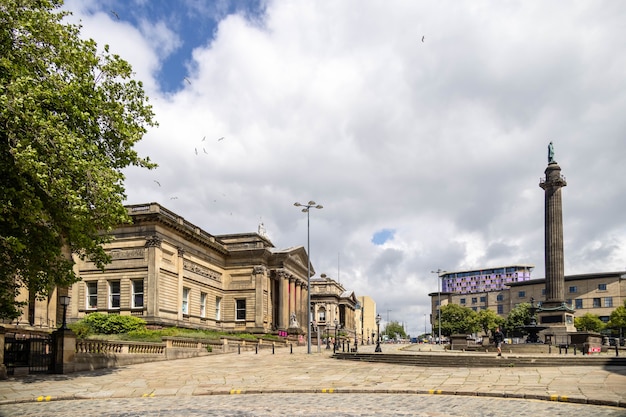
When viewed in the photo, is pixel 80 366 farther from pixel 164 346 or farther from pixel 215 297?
pixel 215 297

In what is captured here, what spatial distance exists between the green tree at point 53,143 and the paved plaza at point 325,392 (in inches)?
189

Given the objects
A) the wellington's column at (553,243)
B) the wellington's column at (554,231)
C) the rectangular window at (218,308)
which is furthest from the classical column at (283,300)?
the wellington's column at (554,231)

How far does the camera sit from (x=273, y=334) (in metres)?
67.9

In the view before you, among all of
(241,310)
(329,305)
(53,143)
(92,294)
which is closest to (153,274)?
(92,294)

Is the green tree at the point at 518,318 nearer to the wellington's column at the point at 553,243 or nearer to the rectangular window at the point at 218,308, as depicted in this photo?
the wellington's column at the point at 553,243

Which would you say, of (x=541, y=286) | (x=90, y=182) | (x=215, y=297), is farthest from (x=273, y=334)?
(x=541, y=286)

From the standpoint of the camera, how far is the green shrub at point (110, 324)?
42.8 m

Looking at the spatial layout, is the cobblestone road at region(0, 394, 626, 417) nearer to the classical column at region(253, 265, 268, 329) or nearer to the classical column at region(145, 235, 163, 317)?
the classical column at region(145, 235, 163, 317)

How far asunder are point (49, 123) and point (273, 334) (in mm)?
51982

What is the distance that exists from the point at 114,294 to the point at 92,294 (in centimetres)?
217

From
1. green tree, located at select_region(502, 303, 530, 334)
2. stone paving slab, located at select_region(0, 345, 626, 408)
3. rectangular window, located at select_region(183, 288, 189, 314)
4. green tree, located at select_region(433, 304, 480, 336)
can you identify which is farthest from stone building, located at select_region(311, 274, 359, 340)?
stone paving slab, located at select_region(0, 345, 626, 408)

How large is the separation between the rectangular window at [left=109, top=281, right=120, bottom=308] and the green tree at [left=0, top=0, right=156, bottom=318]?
27.9m

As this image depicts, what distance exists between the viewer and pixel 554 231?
58.2 m

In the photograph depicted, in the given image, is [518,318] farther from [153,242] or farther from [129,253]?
[129,253]
